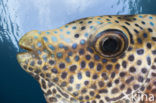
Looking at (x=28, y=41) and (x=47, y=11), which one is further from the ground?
(x=47, y=11)

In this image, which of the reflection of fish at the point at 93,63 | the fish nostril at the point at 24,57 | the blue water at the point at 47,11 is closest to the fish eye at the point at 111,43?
the reflection of fish at the point at 93,63

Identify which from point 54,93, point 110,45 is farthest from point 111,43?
point 54,93

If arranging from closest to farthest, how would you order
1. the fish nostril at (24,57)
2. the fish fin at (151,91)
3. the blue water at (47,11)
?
1. the fish fin at (151,91)
2. the fish nostril at (24,57)
3. the blue water at (47,11)

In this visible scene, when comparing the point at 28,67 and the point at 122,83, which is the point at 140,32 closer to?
the point at 122,83

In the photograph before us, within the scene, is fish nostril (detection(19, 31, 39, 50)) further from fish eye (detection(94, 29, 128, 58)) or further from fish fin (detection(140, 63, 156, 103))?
fish fin (detection(140, 63, 156, 103))

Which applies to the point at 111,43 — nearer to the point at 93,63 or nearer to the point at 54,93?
the point at 93,63

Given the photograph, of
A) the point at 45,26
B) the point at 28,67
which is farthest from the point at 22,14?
the point at 28,67
